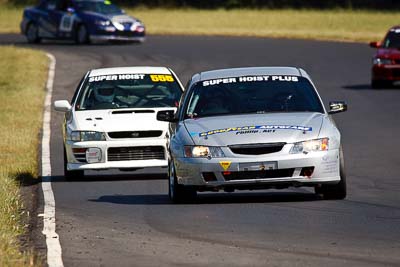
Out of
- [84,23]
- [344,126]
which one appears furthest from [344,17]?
[344,126]

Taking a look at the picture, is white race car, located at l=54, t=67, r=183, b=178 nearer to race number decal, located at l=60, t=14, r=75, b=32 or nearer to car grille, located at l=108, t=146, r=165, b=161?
car grille, located at l=108, t=146, r=165, b=161

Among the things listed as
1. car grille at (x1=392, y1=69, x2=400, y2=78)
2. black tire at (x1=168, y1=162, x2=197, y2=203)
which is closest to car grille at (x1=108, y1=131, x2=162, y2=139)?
black tire at (x1=168, y1=162, x2=197, y2=203)

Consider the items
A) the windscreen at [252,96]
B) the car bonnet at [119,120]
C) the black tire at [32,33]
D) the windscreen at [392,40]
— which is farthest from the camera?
the black tire at [32,33]

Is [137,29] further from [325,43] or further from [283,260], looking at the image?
[283,260]

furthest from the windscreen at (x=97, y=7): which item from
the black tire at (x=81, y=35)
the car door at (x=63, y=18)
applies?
the black tire at (x=81, y=35)

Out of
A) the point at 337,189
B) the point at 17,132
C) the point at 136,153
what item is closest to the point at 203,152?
the point at 337,189

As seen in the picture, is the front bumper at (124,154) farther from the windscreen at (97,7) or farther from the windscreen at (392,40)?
the windscreen at (97,7)

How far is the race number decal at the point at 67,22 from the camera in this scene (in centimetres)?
4444

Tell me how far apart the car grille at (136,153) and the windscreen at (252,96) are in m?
2.37

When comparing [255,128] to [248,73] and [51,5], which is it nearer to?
[248,73]

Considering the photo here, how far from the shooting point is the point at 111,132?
53.8 feet

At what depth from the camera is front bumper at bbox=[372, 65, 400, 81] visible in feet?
99.7

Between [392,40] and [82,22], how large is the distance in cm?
1552

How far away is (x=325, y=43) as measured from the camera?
150ft
